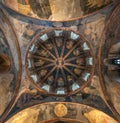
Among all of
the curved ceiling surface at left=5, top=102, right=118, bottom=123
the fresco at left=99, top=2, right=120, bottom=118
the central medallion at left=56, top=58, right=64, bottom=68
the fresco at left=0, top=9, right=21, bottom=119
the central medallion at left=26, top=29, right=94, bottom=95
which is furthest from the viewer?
the central medallion at left=56, top=58, right=64, bottom=68

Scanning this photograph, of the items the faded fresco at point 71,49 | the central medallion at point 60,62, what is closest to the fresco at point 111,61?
the faded fresco at point 71,49

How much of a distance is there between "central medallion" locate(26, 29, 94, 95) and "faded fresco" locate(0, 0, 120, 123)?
5 cm

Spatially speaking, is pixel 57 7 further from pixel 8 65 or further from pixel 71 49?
pixel 8 65

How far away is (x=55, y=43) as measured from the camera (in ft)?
52.9

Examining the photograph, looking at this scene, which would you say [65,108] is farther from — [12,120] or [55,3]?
[55,3]

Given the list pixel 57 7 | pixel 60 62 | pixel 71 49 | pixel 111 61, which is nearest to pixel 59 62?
pixel 60 62

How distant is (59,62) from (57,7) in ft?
11.8

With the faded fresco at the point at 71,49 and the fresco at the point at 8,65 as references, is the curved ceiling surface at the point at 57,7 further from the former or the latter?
the fresco at the point at 8,65

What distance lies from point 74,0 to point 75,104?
5.35m

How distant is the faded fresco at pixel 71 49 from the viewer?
13453mm

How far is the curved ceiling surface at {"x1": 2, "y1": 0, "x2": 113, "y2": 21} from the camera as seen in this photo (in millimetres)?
13438

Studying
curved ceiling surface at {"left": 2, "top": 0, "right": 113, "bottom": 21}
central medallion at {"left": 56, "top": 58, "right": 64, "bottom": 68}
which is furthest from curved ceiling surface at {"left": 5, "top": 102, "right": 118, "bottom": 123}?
curved ceiling surface at {"left": 2, "top": 0, "right": 113, "bottom": 21}

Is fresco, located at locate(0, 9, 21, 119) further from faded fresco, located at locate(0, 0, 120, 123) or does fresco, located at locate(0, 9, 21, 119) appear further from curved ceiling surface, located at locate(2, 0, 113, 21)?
curved ceiling surface, located at locate(2, 0, 113, 21)

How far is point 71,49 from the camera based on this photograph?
1609 centimetres
